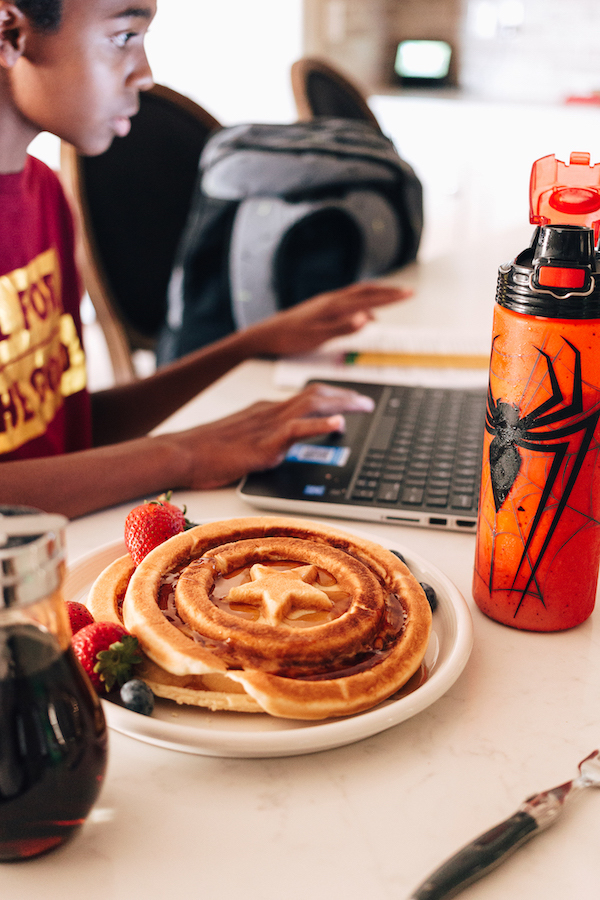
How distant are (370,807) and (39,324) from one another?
94cm

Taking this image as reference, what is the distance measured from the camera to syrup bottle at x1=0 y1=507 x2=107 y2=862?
1.23 feet

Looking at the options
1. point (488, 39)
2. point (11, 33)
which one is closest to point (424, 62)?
point (488, 39)

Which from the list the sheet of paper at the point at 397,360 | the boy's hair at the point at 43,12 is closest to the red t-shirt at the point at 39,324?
the boy's hair at the point at 43,12

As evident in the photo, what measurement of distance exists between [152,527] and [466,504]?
0.35 m

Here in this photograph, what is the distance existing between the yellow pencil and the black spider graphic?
756mm

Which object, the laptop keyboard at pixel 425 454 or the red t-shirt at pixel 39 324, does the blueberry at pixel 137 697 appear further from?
the red t-shirt at pixel 39 324

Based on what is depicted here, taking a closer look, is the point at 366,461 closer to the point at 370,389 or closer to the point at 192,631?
the point at 370,389

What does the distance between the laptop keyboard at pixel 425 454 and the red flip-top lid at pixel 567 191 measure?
35 cm

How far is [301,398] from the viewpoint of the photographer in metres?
1.06

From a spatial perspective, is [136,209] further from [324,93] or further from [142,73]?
[142,73]

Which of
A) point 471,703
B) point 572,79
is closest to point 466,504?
point 471,703

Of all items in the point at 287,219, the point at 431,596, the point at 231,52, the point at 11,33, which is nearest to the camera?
the point at 431,596

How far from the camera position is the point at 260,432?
3.19 feet

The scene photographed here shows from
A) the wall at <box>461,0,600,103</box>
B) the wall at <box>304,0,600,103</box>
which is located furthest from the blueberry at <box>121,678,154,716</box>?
the wall at <box>461,0,600,103</box>
